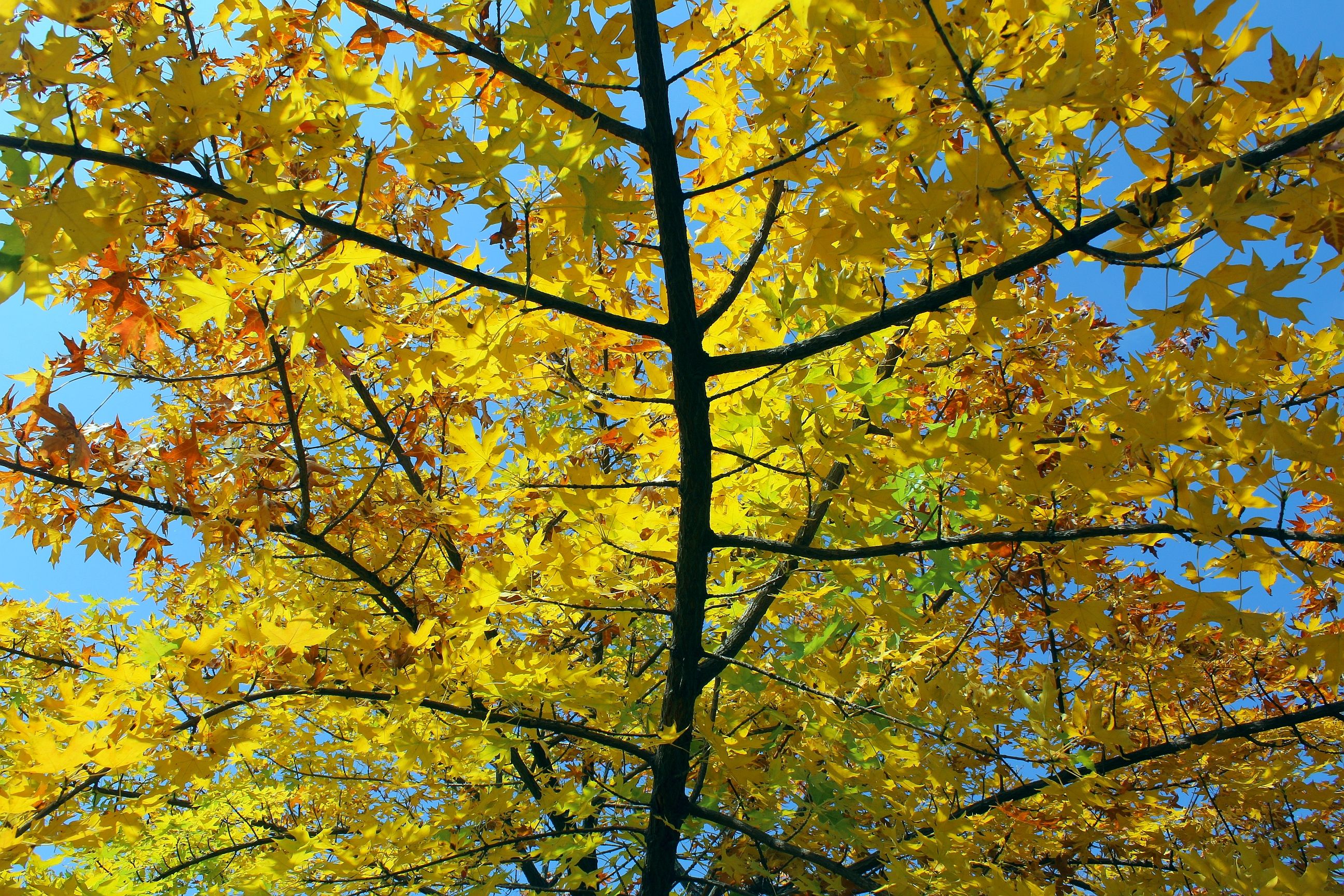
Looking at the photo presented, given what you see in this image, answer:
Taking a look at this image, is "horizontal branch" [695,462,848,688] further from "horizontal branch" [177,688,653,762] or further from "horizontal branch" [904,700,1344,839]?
"horizontal branch" [904,700,1344,839]

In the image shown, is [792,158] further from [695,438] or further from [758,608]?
[758,608]

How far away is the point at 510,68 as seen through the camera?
162 cm

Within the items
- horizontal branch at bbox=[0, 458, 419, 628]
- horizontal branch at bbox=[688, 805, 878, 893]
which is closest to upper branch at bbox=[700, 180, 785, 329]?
horizontal branch at bbox=[688, 805, 878, 893]

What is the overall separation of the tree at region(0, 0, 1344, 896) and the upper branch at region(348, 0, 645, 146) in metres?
0.01

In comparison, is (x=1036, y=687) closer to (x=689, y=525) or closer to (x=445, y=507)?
(x=689, y=525)

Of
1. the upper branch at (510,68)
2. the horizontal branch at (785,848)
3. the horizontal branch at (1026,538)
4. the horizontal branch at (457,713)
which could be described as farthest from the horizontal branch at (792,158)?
the horizontal branch at (785,848)

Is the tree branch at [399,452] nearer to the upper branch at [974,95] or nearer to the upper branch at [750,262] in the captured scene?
the upper branch at [750,262]

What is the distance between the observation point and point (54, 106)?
3.96 feet

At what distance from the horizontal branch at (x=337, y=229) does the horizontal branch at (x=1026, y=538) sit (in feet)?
2.29

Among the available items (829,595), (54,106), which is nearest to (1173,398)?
(829,595)

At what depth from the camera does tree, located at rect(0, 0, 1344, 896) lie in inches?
57.0

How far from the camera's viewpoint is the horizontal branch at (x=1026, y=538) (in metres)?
1.60

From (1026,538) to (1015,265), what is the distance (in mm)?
675

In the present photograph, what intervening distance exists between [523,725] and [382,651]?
59cm
